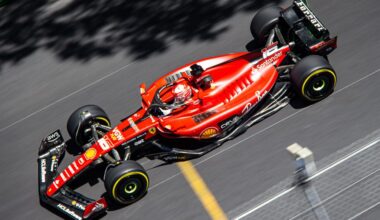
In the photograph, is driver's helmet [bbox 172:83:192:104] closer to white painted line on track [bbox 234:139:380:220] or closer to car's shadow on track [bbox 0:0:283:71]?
car's shadow on track [bbox 0:0:283:71]

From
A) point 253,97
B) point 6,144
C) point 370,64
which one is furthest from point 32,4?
point 370,64

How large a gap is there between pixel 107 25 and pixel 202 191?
5689 mm

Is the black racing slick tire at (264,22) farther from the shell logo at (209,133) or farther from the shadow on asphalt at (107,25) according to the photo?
the shell logo at (209,133)

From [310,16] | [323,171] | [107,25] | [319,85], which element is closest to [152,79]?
[107,25]

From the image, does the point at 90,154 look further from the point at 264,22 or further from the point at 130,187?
the point at 264,22

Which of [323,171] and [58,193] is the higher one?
[58,193]

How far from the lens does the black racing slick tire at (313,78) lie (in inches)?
365

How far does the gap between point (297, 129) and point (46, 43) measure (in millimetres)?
6750

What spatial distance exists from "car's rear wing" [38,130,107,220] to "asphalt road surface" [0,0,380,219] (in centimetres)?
44

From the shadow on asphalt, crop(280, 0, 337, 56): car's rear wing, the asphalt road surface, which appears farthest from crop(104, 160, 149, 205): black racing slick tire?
the shadow on asphalt

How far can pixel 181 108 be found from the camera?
30.7 ft

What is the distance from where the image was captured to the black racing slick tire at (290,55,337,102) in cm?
927

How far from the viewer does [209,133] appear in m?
9.37

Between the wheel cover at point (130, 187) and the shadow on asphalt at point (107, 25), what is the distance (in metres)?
3.85
